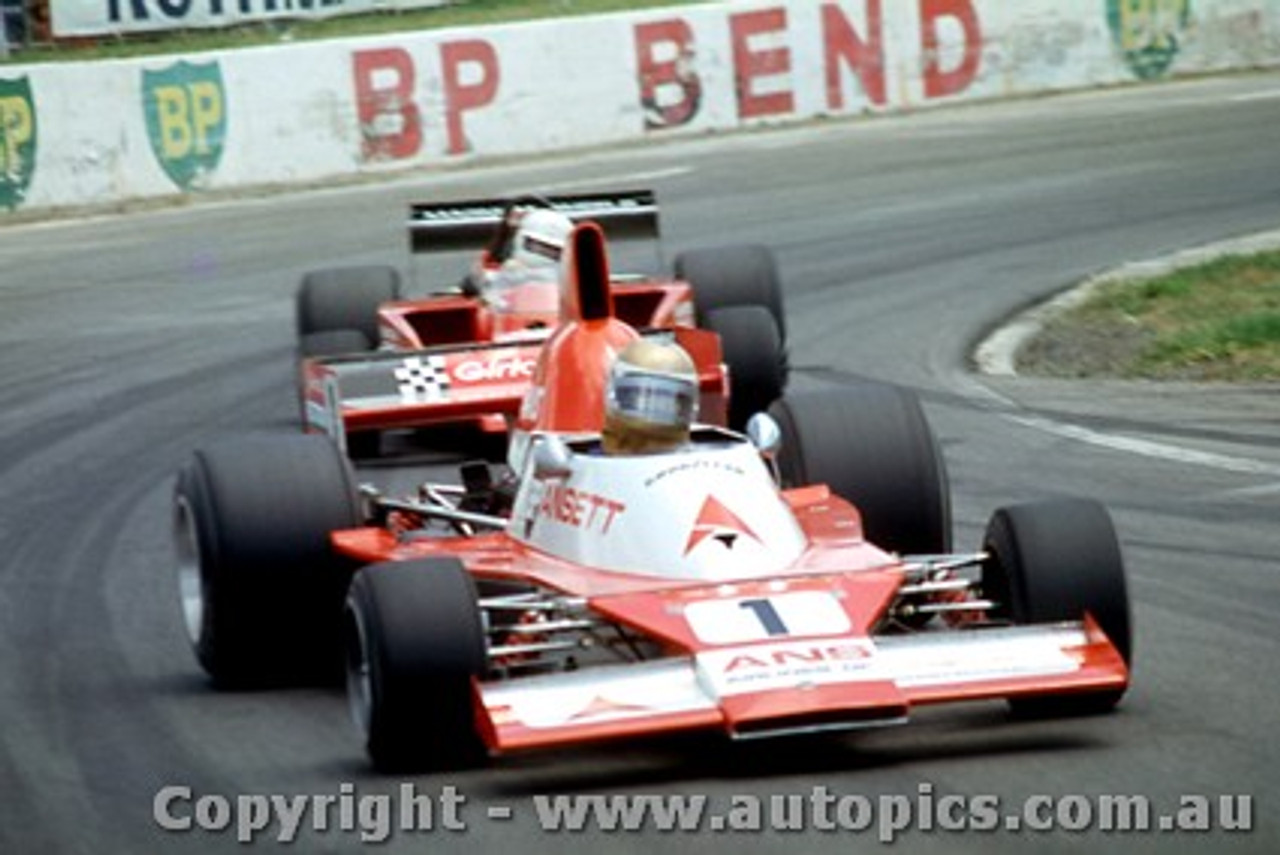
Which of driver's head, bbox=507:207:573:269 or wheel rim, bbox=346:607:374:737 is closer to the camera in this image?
wheel rim, bbox=346:607:374:737

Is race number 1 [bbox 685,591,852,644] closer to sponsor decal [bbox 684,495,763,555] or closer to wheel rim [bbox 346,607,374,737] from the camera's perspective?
sponsor decal [bbox 684,495,763,555]

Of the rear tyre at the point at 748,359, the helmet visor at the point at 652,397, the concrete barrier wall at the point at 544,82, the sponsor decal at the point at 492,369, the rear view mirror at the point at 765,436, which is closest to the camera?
the helmet visor at the point at 652,397

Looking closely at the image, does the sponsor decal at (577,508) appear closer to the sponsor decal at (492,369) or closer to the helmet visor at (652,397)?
the helmet visor at (652,397)

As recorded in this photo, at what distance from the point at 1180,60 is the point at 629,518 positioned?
2347 centimetres

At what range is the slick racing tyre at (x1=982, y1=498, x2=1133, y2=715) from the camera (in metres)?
9.40

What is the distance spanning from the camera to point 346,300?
1745 cm

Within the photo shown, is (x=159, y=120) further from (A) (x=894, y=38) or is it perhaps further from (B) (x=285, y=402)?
(B) (x=285, y=402)

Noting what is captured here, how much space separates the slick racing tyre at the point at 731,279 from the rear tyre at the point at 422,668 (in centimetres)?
813

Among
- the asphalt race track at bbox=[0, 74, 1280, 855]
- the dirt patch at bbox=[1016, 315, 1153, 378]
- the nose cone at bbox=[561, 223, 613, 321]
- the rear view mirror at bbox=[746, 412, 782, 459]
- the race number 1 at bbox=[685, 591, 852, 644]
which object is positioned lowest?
the dirt patch at bbox=[1016, 315, 1153, 378]

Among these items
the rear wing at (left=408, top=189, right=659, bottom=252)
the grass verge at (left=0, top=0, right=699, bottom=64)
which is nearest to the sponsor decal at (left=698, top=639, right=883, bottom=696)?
the rear wing at (left=408, top=189, right=659, bottom=252)

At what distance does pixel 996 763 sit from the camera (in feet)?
29.0

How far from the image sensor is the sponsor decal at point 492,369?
15117mm

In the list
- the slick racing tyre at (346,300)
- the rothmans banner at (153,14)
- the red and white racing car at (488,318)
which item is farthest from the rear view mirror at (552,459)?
the rothmans banner at (153,14)

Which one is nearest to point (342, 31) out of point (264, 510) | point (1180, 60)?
point (1180, 60)
